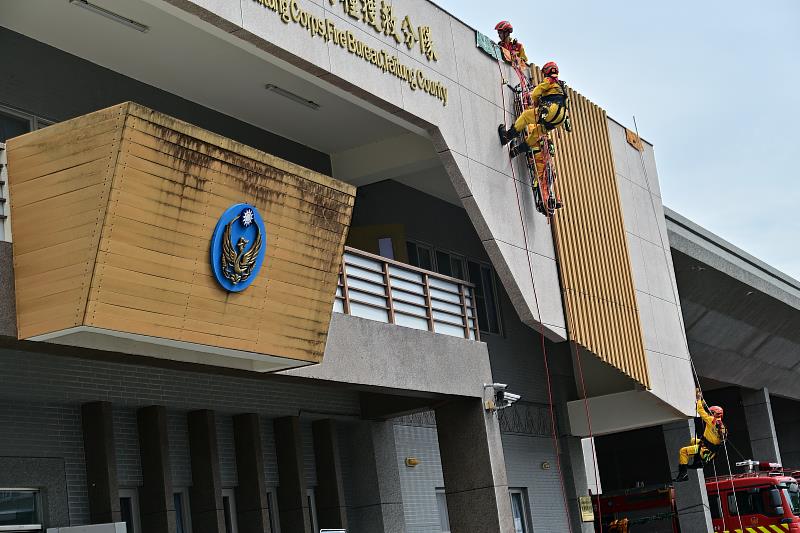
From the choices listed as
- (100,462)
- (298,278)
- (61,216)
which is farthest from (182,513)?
(61,216)

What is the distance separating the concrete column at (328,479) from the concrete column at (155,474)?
368 cm

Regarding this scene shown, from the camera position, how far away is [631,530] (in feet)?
96.3

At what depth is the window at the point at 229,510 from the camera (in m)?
17.9

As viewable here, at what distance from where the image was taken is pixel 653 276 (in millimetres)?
25156

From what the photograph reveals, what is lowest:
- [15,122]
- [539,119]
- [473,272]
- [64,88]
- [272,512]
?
[272,512]

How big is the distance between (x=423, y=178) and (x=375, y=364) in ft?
22.8

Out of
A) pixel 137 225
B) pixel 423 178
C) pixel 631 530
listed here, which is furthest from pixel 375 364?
pixel 631 530

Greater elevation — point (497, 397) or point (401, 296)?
point (401, 296)

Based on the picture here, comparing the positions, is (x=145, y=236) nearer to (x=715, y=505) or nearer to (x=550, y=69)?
(x=550, y=69)

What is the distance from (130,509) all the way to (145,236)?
18.6 feet

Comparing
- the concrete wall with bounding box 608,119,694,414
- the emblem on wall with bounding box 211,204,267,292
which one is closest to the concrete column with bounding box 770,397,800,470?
the concrete wall with bounding box 608,119,694,414

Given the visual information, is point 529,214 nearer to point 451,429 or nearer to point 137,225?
point 451,429

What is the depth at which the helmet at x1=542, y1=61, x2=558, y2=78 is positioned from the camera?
21078 millimetres

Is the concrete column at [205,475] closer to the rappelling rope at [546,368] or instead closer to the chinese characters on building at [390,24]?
the rappelling rope at [546,368]
